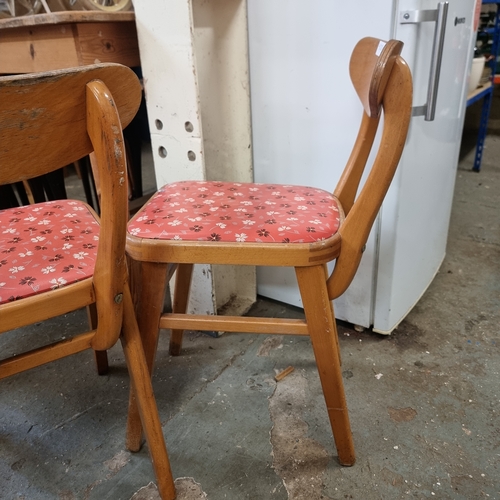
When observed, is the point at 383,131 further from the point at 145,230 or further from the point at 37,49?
the point at 37,49

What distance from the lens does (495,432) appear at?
1.03 m

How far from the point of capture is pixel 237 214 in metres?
0.87

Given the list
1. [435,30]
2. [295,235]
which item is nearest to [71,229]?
[295,235]

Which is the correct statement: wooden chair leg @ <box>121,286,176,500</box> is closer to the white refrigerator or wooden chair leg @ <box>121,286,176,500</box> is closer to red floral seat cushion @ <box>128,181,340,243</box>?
red floral seat cushion @ <box>128,181,340,243</box>

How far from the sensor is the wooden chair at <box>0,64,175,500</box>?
527mm

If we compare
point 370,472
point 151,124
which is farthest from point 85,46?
point 370,472

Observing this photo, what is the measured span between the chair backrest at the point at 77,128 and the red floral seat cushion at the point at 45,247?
75 millimetres

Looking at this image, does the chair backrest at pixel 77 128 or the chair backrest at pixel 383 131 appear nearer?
the chair backrest at pixel 77 128

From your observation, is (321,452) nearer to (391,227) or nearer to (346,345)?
(346,345)

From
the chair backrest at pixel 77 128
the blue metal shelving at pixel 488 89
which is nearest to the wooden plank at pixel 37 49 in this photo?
the chair backrest at pixel 77 128

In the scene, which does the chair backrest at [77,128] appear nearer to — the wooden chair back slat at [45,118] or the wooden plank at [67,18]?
the wooden chair back slat at [45,118]

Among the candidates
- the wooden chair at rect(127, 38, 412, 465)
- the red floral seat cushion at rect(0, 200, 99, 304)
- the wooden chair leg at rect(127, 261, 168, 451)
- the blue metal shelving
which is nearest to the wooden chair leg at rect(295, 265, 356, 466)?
the wooden chair at rect(127, 38, 412, 465)

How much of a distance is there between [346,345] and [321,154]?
1.84ft

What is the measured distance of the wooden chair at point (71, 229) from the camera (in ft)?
1.73
